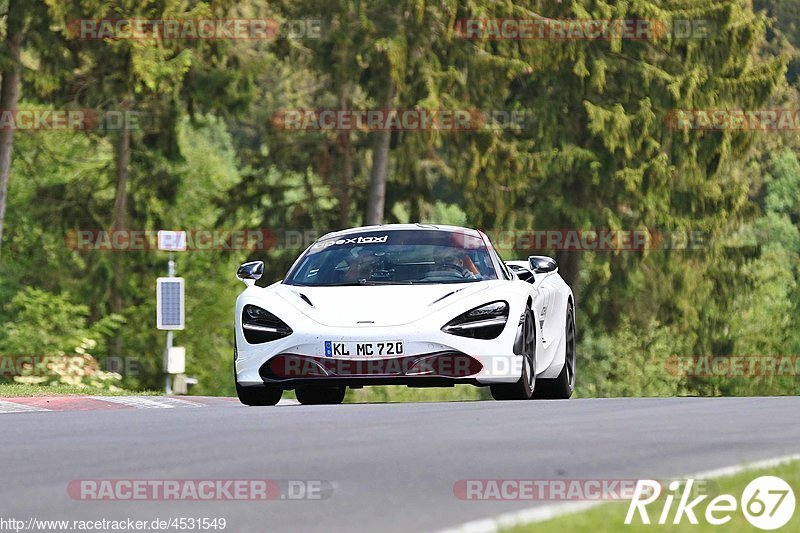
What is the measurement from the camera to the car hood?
577 inches

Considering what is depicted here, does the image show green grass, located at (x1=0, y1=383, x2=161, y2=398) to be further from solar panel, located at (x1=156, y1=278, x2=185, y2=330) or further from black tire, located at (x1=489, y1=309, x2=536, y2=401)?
black tire, located at (x1=489, y1=309, x2=536, y2=401)

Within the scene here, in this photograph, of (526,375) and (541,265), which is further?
(541,265)

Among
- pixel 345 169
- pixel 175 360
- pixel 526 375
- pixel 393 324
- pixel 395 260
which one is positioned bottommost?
pixel 175 360

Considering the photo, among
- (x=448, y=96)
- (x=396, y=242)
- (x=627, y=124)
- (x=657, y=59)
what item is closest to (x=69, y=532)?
(x=396, y=242)

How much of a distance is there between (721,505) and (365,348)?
661 cm

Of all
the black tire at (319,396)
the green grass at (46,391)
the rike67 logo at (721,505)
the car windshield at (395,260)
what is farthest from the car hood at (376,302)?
the rike67 logo at (721,505)

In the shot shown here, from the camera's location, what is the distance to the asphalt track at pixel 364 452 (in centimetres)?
807

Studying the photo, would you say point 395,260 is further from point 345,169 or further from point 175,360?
point 345,169

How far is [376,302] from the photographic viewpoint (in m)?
14.8

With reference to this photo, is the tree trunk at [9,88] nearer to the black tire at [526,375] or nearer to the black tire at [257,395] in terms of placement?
the black tire at [257,395]

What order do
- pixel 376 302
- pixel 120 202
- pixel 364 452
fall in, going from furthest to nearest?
pixel 120 202
pixel 376 302
pixel 364 452

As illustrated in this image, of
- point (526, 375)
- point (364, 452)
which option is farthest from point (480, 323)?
point (364, 452)

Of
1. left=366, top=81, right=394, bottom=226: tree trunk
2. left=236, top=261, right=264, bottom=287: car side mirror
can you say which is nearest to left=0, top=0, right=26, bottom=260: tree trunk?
left=366, top=81, right=394, bottom=226: tree trunk

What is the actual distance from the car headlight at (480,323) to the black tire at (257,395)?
1890 mm
